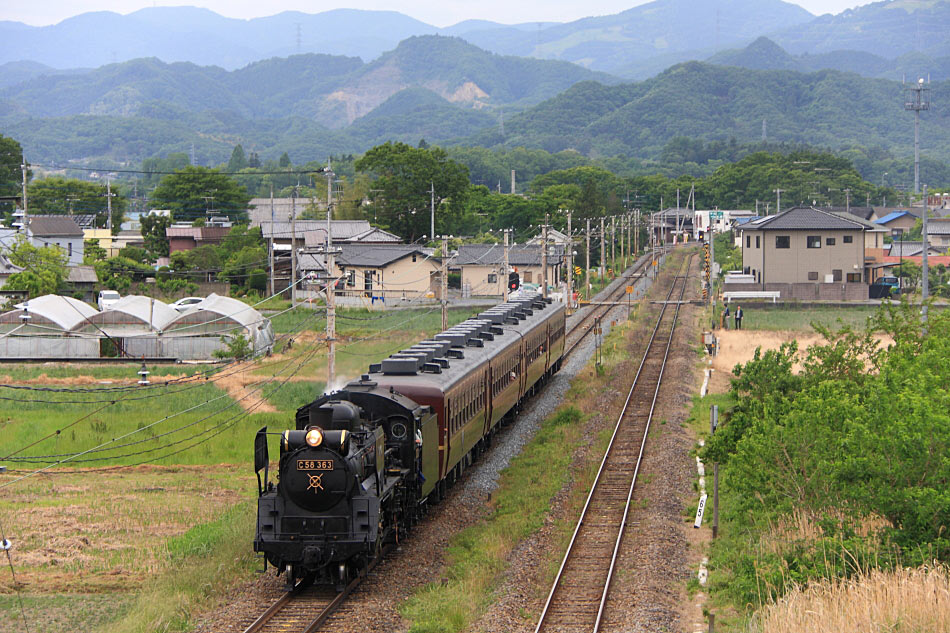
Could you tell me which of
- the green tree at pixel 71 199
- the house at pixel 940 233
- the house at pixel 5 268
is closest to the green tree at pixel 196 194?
the green tree at pixel 71 199

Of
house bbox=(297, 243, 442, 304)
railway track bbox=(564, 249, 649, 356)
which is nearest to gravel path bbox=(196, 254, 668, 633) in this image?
railway track bbox=(564, 249, 649, 356)

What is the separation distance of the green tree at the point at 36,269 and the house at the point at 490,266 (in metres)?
26.0

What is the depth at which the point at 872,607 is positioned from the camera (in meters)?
11.2

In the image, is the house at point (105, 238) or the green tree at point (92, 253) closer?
the green tree at point (92, 253)

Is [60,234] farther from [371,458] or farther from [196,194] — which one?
[371,458]

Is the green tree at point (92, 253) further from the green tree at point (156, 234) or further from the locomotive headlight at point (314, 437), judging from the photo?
the locomotive headlight at point (314, 437)

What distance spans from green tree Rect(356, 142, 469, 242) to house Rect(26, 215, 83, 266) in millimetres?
26312

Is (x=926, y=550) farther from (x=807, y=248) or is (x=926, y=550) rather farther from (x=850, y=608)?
(x=807, y=248)

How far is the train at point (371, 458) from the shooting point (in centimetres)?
1468

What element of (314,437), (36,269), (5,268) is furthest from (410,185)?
(314,437)

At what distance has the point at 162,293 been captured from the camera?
65.2 meters

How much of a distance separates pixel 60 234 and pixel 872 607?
7183 cm

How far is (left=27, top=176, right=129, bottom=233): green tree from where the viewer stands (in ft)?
334

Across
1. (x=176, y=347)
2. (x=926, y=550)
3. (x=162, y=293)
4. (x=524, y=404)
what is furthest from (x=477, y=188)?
(x=926, y=550)
